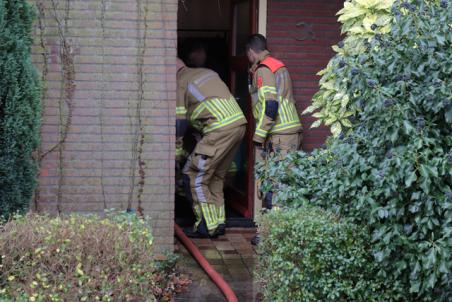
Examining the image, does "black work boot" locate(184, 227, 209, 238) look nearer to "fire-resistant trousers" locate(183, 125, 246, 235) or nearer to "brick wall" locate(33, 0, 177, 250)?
"fire-resistant trousers" locate(183, 125, 246, 235)

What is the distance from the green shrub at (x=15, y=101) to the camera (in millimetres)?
5602

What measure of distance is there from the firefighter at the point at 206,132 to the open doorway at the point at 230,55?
463 millimetres

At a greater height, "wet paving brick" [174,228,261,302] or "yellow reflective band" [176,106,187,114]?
"yellow reflective band" [176,106,187,114]

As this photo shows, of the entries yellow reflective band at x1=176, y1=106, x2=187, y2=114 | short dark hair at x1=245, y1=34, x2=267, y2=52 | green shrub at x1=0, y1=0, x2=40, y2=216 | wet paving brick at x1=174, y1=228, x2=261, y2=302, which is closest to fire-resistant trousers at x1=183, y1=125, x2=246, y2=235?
wet paving brick at x1=174, y1=228, x2=261, y2=302

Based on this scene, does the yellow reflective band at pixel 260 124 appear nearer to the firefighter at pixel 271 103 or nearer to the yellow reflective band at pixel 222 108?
the firefighter at pixel 271 103

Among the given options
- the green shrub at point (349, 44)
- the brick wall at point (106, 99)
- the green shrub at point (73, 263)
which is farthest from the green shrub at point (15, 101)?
the green shrub at point (349, 44)

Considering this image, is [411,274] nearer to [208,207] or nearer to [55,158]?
[55,158]

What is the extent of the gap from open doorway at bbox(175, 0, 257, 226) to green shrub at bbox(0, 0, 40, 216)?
A: 3.20 m

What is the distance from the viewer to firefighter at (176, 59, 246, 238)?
8.74 m

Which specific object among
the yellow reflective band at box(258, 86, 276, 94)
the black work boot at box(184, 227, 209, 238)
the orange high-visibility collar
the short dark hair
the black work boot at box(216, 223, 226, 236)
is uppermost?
the short dark hair

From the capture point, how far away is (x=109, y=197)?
721 cm

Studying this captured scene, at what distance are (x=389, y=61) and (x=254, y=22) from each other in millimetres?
4010

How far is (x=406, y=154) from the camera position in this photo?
4.80 meters

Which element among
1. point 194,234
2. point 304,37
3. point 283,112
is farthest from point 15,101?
point 304,37
